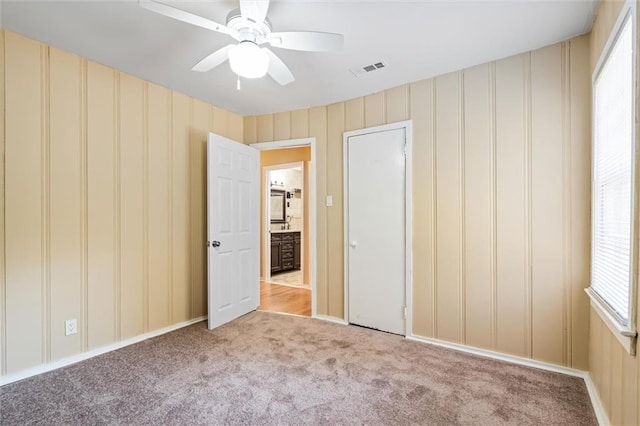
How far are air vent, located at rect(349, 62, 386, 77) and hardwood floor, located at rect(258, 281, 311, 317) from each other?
8.82ft

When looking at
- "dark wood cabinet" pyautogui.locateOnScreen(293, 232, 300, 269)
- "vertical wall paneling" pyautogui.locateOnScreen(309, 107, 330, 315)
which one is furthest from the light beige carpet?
"dark wood cabinet" pyautogui.locateOnScreen(293, 232, 300, 269)

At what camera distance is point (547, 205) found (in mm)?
2391

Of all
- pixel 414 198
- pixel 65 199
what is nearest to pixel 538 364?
pixel 414 198

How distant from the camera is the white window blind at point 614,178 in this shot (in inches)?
58.4

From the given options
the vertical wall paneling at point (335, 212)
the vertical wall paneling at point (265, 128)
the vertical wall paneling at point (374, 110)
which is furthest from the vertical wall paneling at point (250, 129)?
the vertical wall paneling at point (374, 110)

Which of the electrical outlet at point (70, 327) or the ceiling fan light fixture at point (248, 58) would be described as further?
the electrical outlet at point (70, 327)

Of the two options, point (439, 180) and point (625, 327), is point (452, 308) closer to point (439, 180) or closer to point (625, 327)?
point (439, 180)

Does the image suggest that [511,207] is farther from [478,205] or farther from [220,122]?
[220,122]

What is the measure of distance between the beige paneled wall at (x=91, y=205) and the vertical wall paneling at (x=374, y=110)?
1842mm

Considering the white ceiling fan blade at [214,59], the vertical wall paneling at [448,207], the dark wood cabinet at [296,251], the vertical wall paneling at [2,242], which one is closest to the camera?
the white ceiling fan blade at [214,59]

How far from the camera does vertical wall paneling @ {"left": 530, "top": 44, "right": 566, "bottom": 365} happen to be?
2344mm

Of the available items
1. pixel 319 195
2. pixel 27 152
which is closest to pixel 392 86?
pixel 319 195

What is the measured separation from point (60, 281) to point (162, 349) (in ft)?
3.18

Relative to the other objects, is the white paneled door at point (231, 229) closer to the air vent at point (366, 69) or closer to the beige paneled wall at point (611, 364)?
the air vent at point (366, 69)
